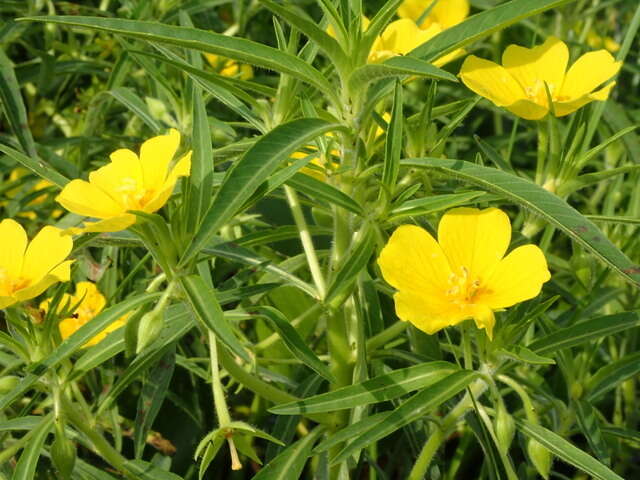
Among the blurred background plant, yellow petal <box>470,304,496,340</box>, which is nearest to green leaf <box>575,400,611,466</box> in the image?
the blurred background plant

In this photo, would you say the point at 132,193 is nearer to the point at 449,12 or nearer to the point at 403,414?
the point at 403,414

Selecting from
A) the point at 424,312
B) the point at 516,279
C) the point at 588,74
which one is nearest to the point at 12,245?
the point at 424,312

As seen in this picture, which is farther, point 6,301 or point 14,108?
point 14,108

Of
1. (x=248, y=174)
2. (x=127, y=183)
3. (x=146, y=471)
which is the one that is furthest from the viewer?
(x=146, y=471)

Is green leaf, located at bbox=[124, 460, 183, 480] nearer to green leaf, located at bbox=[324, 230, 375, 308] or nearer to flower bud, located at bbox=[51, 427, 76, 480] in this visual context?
flower bud, located at bbox=[51, 427, 76, 480]

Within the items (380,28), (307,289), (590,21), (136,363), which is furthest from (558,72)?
(590,21)
